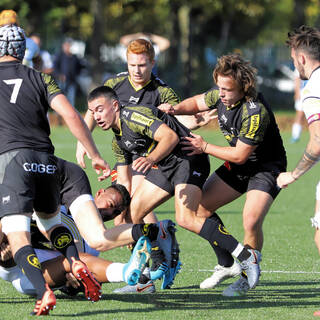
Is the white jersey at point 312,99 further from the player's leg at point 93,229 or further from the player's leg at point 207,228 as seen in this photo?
the player's leg at point 93,229

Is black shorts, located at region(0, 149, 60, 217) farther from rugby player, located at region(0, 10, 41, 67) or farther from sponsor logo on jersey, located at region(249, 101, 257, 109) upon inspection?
rugby player, located at region(0, 10, 41, 67)

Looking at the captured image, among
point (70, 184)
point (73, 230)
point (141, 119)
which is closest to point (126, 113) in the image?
point (141, 119)

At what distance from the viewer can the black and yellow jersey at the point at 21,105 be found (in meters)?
6.02

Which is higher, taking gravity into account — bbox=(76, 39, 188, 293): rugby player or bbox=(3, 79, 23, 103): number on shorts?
bbox=(3, 79, 23, 103): number on shorts

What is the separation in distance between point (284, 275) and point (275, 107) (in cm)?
2841

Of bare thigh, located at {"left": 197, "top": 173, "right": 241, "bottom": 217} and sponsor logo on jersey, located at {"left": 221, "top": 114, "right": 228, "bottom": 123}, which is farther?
bare thigh, located at {"left": 197, "top": 173, "right": 241, "bottom": 217}

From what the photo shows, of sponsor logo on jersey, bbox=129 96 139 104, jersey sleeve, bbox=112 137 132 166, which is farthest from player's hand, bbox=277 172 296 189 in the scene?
sponsor logo on jersey, bbox=129 96 139 104

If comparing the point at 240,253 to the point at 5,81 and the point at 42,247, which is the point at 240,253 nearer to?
the point at 42,247

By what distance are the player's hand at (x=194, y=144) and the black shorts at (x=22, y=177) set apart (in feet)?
5.03

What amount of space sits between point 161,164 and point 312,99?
184cm

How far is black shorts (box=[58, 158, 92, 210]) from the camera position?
6367 mm

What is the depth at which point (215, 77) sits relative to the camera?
7207 millimetres

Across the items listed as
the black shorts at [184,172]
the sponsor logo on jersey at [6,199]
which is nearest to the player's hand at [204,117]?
the black shorts at [184,172]

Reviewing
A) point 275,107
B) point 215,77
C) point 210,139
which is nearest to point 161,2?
point 275,107
